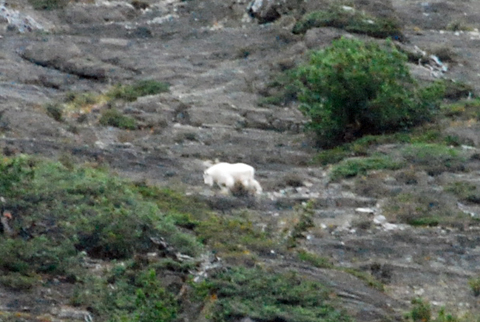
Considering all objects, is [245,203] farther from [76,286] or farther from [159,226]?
[76,286]

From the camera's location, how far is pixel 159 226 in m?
13.0

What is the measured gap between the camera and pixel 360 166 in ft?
65.1

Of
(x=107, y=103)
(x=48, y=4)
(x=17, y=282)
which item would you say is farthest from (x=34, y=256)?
(x=48, y=4)

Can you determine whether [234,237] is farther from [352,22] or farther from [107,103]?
[352,22]

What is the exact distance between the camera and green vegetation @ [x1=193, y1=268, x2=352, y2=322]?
1090 centimetres

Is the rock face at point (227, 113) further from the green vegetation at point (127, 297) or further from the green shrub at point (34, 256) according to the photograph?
→ the green shrub at point (34, 256)

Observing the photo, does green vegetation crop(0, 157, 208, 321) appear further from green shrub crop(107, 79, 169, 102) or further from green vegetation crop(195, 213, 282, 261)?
green shrub crop(107, 79, 169, 102)

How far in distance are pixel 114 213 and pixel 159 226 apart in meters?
0.63

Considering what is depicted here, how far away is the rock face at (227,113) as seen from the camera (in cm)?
1491

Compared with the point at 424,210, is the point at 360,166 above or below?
below

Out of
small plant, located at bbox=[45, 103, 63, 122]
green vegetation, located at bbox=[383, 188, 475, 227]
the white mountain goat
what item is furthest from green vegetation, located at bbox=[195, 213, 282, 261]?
small plant, located at bbox=[45, 103, 63, 122]

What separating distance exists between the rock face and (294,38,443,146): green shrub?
84 cm

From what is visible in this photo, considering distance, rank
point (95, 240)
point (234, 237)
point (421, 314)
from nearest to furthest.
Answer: point (421, 314), point (95, 240), point (234, 237)

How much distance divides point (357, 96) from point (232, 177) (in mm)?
5592
